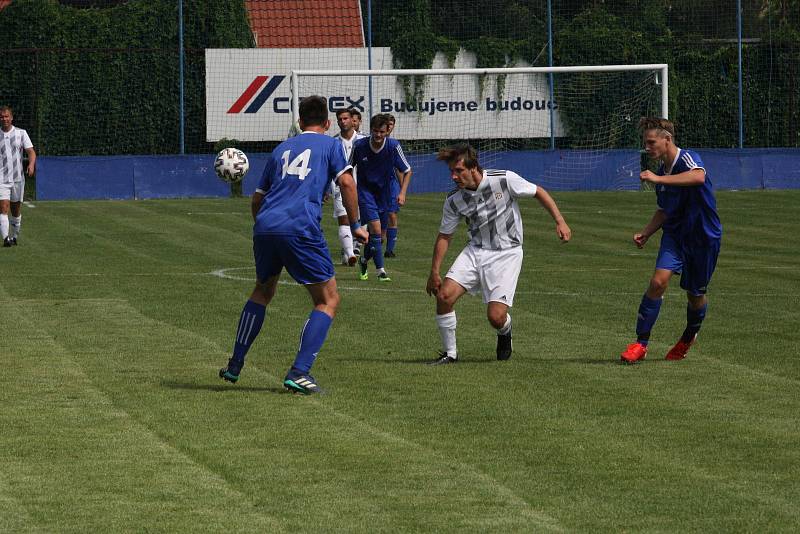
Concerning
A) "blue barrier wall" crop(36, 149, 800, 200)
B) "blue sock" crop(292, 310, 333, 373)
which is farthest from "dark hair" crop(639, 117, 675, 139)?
"blue barrier wall" crop(36, 149, 800, 200)

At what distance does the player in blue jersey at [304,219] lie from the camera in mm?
9430

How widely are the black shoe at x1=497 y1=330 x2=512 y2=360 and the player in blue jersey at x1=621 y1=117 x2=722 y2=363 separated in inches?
33.7

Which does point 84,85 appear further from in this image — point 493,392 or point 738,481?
point 738,481

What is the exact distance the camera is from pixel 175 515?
636 cm

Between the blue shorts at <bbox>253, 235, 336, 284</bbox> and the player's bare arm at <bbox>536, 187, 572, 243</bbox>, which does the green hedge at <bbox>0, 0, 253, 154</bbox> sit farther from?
the blue shorts at <bbox>253, 235, 336, 284</bbox>

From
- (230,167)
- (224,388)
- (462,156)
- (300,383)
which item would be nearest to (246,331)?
(224,388)

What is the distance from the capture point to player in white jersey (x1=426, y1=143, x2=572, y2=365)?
10789 mm

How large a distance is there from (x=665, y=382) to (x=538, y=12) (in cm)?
3200

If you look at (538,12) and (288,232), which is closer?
(288,232)

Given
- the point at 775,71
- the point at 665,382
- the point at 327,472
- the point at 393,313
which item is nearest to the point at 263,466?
the point at 327,472

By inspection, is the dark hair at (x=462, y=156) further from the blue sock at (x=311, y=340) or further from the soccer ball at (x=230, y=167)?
the soccer ball at (x=230, y=167)

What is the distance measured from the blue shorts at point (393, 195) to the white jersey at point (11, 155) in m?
6.71

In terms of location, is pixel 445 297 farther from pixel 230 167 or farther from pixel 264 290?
pixel 230 167

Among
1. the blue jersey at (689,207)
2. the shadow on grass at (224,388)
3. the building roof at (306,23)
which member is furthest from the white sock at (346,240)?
the building roof at (306,23)
